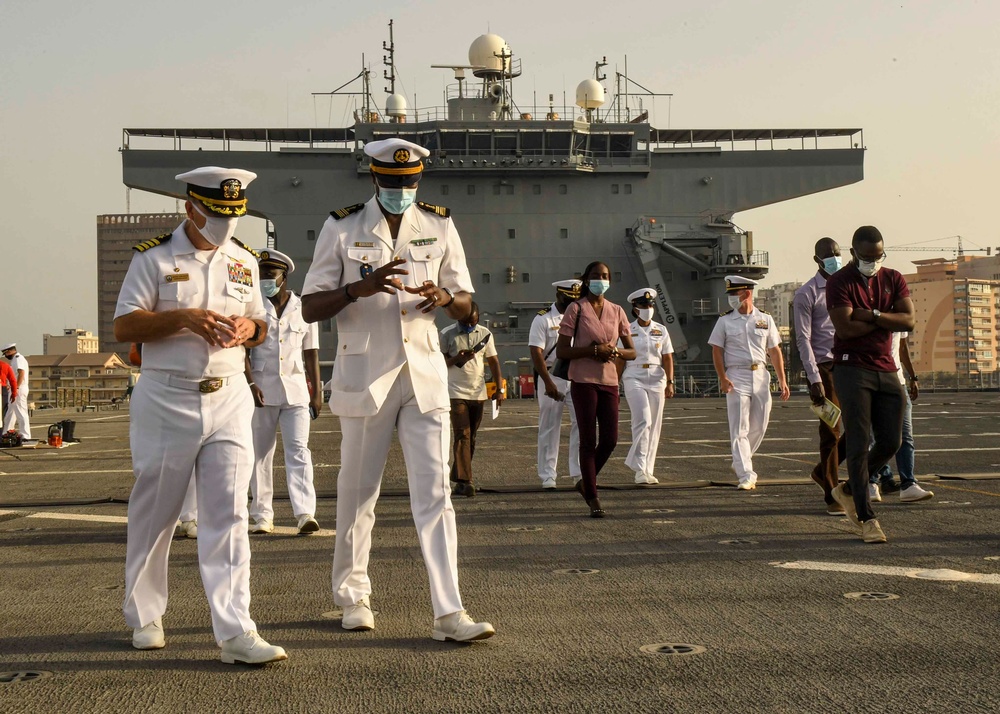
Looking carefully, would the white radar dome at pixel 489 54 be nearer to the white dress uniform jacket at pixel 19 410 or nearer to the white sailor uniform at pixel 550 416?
the white dress uniform jacket at pixel 19 410

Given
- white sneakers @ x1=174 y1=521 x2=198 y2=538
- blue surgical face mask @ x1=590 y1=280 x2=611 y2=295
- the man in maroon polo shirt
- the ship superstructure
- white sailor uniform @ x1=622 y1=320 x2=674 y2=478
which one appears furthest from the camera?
the ship superstructure

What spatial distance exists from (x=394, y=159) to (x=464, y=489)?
598 cm

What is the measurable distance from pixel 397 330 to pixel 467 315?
321mm

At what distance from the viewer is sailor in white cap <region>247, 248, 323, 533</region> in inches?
317

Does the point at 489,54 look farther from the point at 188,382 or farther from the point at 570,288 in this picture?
the point at 188,382

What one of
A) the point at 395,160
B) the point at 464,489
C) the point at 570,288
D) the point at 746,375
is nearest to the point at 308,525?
the point at 464,489

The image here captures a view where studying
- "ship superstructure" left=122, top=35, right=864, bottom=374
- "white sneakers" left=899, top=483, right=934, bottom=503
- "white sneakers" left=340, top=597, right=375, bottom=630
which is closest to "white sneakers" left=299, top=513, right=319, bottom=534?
"white sneakers" left=340, top=597, right=375, bottom=630

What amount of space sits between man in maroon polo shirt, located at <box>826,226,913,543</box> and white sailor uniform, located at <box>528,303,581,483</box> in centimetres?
410

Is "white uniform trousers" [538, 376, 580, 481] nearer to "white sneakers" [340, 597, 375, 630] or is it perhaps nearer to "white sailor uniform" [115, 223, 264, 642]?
"white sneakers" [340, 597, 375, 630]

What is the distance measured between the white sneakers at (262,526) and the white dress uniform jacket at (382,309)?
11.5ft

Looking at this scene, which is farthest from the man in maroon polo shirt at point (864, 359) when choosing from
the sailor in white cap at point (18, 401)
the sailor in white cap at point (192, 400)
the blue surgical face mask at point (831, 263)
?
the sailor in white cap at point (18, 401)

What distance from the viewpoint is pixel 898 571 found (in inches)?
227

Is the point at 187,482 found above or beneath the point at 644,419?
above

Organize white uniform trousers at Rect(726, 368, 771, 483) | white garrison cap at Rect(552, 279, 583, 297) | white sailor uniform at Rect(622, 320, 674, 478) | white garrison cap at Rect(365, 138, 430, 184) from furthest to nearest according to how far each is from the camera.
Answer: white sailor uniform at Rect(622, 320, 674, 478) → white garrison cap at Rect(552, 279, 583, 297) → white uniform trousers at Rect(726, 368, 771, 483) → white garrison cap at Rect(365, 138, 430, 184)
